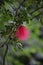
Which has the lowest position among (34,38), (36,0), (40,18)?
(34,38)

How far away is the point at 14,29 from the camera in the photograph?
1.60 m

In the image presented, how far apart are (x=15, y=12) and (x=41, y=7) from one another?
180 millimetres

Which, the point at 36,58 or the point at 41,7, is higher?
the point at 41,7

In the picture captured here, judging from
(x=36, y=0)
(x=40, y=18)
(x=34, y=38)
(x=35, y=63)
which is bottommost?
(x=35, y=63)

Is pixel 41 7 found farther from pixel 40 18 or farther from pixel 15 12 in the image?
pixel 15 12

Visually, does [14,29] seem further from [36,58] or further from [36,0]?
[36,58]

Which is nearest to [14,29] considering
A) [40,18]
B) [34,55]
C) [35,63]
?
[40,18]

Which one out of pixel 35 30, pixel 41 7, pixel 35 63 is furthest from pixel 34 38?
pixel 41 7

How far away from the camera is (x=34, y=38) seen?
403 centimetres

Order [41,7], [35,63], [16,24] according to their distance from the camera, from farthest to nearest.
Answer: [35,63] → [41,7] → [16,24]

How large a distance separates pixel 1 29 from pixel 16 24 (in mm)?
113

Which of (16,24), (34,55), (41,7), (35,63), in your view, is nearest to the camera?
(16,24)

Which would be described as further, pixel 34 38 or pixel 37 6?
pixel 34 38

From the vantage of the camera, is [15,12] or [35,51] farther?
[35,51]
